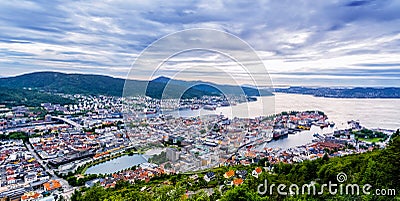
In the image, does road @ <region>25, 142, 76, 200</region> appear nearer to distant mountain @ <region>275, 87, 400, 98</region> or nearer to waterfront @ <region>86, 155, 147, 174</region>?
waterfront @ <region>86, 155, 147, 174</region>

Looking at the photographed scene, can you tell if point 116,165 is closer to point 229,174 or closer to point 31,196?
point 31,196

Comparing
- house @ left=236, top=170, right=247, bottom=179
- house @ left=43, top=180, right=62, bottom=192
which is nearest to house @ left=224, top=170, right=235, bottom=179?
house @ left=236, top=170, right=247, bottom=179

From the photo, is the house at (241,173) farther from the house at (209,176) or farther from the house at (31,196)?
the house at (31,196)

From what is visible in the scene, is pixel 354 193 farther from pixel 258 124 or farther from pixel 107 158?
pixel 107 158

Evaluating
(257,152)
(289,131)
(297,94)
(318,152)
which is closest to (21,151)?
(257,152)

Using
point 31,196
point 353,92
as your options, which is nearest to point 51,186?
point 31,196

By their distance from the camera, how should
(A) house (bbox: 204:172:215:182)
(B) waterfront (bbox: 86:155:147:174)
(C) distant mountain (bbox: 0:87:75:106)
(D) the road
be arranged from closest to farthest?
(A) house (bbox: 204:172:215:182) → (D) the road → (B) waterfront (bbox: 86:155:147:174) → (C) distant mountain (bbox: 0:87:75:106)
